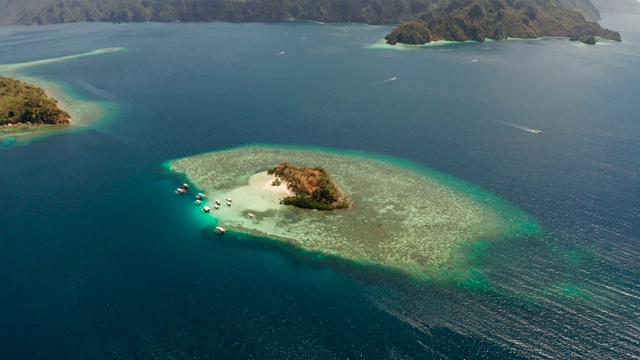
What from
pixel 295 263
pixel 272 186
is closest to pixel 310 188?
pixel 272 186

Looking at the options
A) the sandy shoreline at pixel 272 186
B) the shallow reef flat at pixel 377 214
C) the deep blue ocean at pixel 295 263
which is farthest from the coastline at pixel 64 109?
the sandy shoreline at pixel 272 186

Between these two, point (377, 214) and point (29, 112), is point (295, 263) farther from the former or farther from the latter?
point (29, 112)

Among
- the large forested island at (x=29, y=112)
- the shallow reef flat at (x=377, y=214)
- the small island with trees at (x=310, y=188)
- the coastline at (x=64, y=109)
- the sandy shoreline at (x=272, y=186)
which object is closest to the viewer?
the shallow reef flat at (x=377, y=214)

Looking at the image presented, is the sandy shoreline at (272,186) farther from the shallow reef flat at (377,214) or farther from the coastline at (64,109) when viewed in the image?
the coastline at (64,109)

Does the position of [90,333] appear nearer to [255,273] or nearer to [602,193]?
[255,273]

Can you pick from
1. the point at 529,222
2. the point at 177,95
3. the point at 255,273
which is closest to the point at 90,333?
the point at 255,273

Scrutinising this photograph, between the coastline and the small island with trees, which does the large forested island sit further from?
the small island with trees
